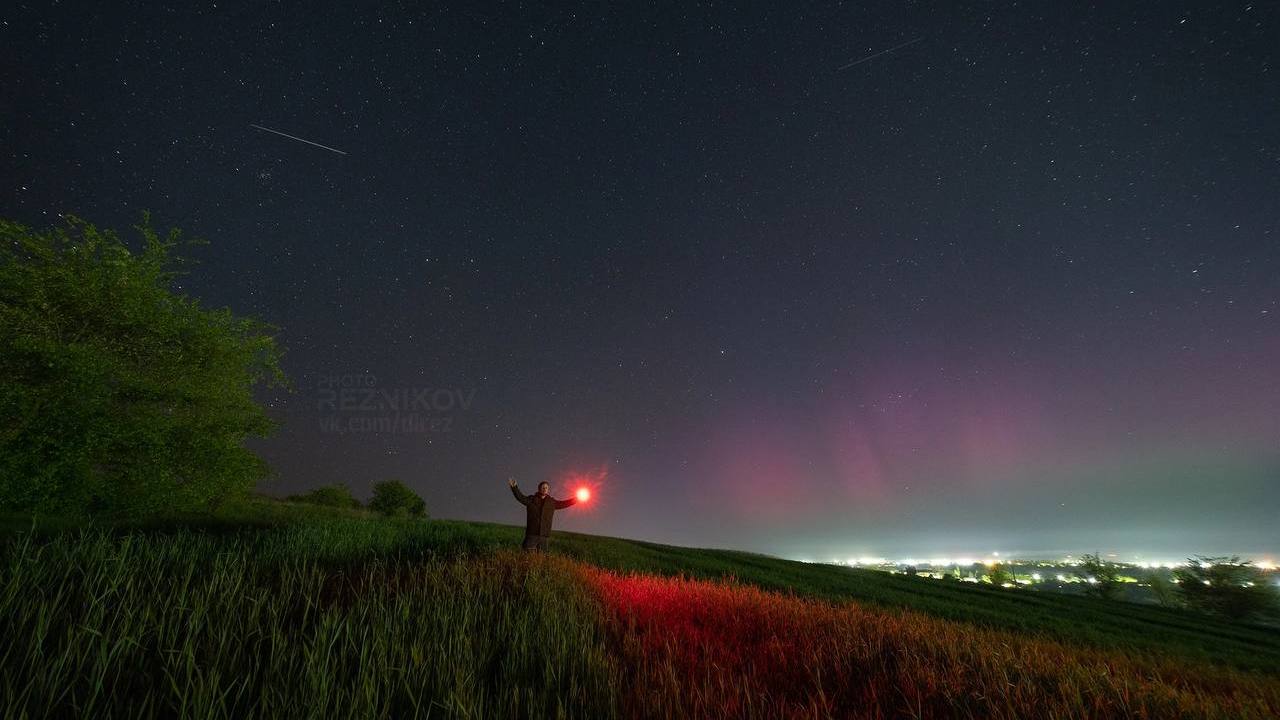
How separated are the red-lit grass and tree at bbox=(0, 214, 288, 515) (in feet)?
61.7

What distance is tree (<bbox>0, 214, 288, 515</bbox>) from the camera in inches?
509

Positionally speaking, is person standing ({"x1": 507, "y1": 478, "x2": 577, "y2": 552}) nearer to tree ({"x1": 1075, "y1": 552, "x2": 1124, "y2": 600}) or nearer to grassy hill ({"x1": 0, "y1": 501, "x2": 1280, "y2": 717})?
grassy hill ({"x1": 0, "y1": 501, "x2": 1280, "y2": 717})

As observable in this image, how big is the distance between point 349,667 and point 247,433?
2337 centimetres

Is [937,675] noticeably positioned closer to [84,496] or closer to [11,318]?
[84,496]

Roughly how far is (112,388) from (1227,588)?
93961mm

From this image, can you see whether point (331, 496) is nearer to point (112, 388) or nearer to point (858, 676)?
point (112, 388)

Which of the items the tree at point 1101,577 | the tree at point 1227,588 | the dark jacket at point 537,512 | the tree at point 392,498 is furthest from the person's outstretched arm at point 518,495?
the tree at point 1101,577

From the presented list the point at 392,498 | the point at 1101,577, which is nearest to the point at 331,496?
the point at 392,498

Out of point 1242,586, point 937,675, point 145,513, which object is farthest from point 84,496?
point 1242,586

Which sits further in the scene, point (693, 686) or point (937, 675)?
point (937, 675)

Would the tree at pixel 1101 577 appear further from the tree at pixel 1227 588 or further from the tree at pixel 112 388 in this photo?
the tree at pixel 112 388

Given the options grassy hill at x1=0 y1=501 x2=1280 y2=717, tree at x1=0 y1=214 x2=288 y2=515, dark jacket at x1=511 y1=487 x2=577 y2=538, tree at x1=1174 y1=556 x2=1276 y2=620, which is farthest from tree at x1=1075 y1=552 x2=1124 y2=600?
tree at x1=0 y1=214 x2=288 y2=515

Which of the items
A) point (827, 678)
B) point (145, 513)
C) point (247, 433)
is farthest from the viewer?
point (247, 433)

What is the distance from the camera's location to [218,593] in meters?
4.20
